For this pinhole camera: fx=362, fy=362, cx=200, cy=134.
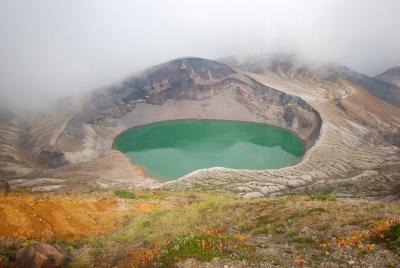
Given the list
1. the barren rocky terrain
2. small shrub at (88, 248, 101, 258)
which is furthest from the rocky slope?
small shrub at (88, 248, 101, 258)

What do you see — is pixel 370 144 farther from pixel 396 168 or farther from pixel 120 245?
pixel 120 245

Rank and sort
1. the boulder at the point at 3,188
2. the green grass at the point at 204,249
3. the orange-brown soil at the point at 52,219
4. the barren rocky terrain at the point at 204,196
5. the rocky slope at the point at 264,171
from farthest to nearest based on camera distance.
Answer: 1. the rocky slope at the point at 264,171
2. the boulder at the point at 3,188
3. the orange-brown soil at the point at 52,219
4. the barren rocky terrain at the point at 204,196
5. the green grass at the point at 204,249

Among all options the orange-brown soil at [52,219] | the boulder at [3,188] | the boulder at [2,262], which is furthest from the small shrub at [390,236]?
the boulder at [3,188]

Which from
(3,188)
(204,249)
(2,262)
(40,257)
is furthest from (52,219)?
(204,249)

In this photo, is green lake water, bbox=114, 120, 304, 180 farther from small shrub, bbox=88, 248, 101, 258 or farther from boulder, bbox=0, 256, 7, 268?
boulder, bbox=0, 256, 7, 268

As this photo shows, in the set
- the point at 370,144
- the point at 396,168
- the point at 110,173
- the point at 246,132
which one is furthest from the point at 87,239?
the point at 246,132

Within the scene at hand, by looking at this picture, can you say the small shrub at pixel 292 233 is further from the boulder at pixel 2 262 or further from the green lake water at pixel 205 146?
the green lake water at pixel 205 146
